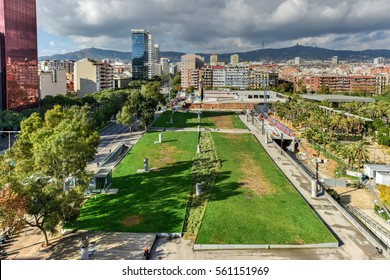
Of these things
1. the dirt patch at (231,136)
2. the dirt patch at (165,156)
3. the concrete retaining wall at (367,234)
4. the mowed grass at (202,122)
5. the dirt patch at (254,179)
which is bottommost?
the concrete retaining wall at (367,234)

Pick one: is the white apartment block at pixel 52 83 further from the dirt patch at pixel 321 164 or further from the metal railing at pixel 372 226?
the metal railing at pixel 372 226

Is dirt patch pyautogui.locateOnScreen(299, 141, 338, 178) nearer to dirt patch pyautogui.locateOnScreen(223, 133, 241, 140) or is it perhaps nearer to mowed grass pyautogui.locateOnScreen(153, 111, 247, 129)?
dirt patch pyautogui.locateOnScreen(223, 133, 241, 140)

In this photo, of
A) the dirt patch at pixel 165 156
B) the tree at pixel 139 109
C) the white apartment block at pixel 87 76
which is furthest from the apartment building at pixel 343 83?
the dirt patch at pixel 165 156

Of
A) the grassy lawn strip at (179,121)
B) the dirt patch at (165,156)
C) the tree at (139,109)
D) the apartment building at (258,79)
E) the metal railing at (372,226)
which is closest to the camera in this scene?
the metal railing at (372,226)

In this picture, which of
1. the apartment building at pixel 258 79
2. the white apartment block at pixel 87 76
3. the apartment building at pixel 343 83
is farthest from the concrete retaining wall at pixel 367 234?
the apartment building at pixel 258 79

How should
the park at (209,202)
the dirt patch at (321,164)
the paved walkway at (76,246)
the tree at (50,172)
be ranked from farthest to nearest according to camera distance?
1. the dirt patch at (321,164)
2. the park at (209,202)
3. the paved walkway at (76,246)
4. the tree at (50,172)

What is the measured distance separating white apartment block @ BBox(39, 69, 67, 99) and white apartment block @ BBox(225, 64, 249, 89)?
8363 centimetres

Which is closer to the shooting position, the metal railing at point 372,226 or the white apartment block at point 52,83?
the metal railing at point 372,226

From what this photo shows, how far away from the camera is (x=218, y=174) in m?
37.8

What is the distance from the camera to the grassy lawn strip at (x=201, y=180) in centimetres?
2605

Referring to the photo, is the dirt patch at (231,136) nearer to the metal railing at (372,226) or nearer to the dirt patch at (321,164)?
the dirt patch at (321,164)

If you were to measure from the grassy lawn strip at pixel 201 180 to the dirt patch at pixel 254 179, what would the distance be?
10.4 ft

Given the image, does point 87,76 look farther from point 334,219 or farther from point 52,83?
point 334,219

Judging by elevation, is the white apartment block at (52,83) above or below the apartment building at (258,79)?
below
